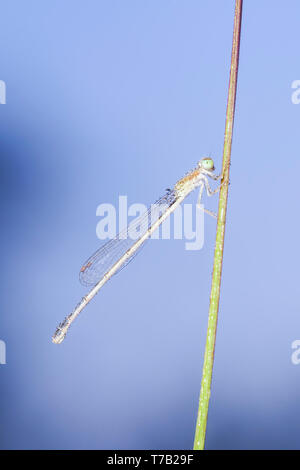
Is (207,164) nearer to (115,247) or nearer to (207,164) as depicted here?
(207,164)

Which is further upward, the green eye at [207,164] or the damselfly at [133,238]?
the green eye at [207,164]

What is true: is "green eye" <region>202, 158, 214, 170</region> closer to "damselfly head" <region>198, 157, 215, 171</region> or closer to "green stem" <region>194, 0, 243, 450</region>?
"damselfly head" <region>198, 157, 215, 171</region>

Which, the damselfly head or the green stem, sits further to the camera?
the damselfly head

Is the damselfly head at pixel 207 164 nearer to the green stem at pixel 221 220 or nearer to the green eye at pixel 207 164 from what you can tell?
the green eye at pixel 207 164

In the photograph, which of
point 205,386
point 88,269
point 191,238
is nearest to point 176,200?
point 88,269

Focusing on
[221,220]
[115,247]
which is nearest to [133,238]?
[115,247]

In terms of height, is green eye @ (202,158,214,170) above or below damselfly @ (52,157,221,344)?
above

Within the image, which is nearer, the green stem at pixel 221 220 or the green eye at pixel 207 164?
the green stem at pixel 221 220
